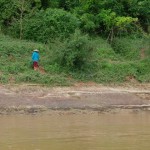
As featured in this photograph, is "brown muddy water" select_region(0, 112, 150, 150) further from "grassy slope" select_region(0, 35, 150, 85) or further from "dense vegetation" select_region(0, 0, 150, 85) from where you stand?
"dense vegetation" select_region(0, 0, 150, 85)

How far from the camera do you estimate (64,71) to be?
73.5 ft

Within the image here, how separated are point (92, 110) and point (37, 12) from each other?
1025 centimetres

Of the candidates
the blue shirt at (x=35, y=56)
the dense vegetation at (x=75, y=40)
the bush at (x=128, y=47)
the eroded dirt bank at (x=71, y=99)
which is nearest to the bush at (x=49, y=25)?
the dense vegetation at (x=75, y=40)

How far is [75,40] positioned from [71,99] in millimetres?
3886

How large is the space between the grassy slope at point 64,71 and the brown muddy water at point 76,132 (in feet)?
13.7

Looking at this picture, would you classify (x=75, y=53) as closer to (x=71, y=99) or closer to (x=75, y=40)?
(x=75, y=40)

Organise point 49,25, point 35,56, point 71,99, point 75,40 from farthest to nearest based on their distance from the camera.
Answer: point 49,25 → point 75,40 → point 35,56 → point 71,99

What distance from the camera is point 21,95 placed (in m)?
19.1

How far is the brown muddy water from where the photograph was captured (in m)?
11.6

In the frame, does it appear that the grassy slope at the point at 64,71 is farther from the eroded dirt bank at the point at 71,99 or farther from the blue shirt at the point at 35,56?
the eroded dirt bank at the point at 71,99

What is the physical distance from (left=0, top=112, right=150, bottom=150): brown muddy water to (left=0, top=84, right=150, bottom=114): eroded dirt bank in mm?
1006

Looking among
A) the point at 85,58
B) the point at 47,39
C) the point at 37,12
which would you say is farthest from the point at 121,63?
the point at 37,12

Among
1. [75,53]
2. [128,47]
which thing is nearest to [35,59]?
[75,53]

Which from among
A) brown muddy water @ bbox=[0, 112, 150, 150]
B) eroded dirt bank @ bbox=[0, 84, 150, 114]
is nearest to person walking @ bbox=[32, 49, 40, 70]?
eroded dirt bank @ bbox=[0, 84, 150, 114]
